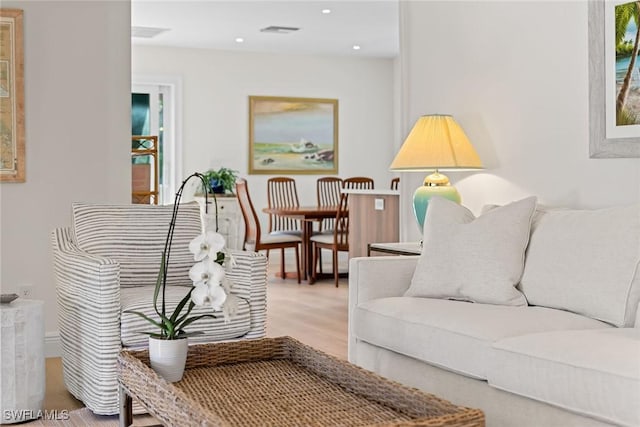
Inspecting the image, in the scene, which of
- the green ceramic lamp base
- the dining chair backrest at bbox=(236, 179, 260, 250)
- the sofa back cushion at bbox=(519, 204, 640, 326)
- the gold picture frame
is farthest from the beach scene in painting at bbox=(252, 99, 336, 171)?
the sofa back cushion at bbox=(519, 204, 640, 326)

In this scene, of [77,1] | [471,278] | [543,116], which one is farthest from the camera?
[77,1]

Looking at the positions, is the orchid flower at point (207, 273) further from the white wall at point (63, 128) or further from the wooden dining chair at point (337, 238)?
the wooden dining chair at point (337, 238)

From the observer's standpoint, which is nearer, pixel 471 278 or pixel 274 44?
pixel 471 278

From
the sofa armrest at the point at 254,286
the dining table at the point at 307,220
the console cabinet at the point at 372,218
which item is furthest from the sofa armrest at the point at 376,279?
the dining table at the point at 307,220

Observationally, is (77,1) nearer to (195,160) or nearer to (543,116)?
(543,116)

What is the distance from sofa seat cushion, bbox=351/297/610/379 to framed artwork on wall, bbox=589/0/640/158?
0.91 m

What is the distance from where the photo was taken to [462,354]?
9.13 feet

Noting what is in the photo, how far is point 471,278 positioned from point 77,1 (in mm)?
2802

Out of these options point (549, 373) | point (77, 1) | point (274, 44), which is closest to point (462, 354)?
point (549, 373)

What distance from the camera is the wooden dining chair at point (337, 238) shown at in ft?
24.2

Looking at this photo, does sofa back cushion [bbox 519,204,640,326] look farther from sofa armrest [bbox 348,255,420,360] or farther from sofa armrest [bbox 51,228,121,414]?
sofa armrest [bbox 51,228,121,414]

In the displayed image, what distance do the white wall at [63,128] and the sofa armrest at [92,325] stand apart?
0.99 meters

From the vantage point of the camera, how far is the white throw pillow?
3229 mm

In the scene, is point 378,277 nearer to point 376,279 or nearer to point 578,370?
point 376,279
